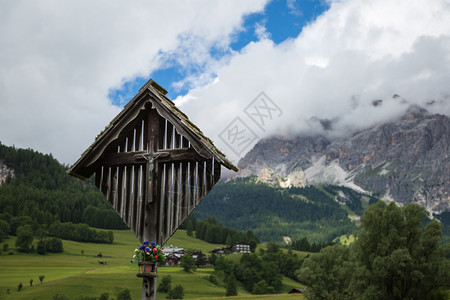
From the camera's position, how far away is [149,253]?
804 centimetres

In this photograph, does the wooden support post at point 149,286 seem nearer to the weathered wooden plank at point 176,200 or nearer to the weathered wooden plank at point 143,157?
the weathered wooden plank at point 176,200

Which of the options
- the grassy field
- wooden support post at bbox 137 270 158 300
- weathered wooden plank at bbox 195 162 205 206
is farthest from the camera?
the grassy field

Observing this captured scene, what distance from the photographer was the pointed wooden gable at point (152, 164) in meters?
8.19

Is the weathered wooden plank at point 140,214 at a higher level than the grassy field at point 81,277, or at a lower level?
higher

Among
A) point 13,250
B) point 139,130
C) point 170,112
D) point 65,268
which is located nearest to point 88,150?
point 139,130

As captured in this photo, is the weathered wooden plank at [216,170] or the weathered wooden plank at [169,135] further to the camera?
the weathered wooden plank at [169,135]

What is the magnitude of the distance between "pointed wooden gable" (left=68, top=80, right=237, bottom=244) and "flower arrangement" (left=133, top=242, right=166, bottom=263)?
199mm

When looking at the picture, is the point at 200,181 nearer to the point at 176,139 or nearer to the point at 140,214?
the point at 176,139

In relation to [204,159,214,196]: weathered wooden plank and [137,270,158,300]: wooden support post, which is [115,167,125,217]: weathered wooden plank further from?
[204,159,214,196]: weathered wooden plank

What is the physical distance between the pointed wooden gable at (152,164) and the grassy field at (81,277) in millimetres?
93868

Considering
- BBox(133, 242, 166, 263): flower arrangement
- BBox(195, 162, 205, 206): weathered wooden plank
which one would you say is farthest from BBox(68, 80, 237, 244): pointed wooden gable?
BBox(133, 242, 166, 263): flower arrangement

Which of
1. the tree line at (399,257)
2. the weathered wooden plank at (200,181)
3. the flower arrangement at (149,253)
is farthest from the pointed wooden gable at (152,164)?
the tree line at (399,257)

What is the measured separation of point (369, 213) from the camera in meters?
60.8

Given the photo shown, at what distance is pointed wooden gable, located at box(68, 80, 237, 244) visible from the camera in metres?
8.19
